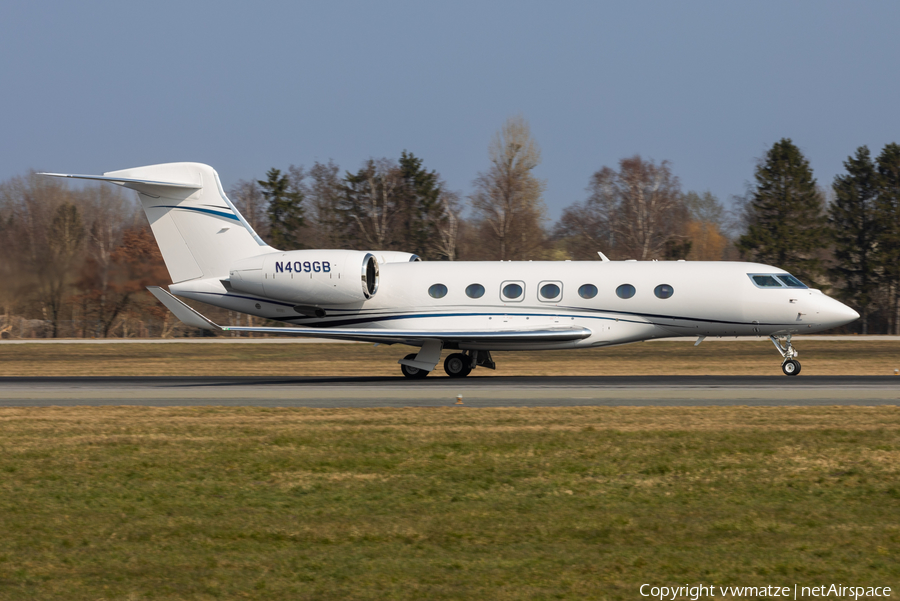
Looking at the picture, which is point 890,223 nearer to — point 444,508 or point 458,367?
point 458,367

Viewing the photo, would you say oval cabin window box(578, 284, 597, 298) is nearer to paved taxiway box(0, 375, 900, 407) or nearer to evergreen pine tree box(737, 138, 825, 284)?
paved taxiway box(0, 375, 900, 407)

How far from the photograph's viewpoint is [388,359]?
34.8 metres

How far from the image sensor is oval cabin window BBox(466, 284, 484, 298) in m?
23.8

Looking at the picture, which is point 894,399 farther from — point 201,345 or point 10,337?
point 10,337

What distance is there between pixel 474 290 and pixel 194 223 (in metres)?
7.71

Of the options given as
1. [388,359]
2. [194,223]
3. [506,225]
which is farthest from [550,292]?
[506,225]

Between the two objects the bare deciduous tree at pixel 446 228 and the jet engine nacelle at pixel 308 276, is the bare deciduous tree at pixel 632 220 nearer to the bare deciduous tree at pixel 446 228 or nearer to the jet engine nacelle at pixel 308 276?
the bare deciduous tree at pixel 446 228

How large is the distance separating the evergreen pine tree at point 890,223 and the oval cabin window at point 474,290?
4355 cm

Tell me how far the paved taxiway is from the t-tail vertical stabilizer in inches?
126

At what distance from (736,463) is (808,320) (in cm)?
1373

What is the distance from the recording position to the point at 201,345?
148 feet

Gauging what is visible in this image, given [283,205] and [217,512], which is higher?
[283,205]

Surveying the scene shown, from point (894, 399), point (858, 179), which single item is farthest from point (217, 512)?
point (858, 179)

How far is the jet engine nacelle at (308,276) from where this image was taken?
2372 centimetres
